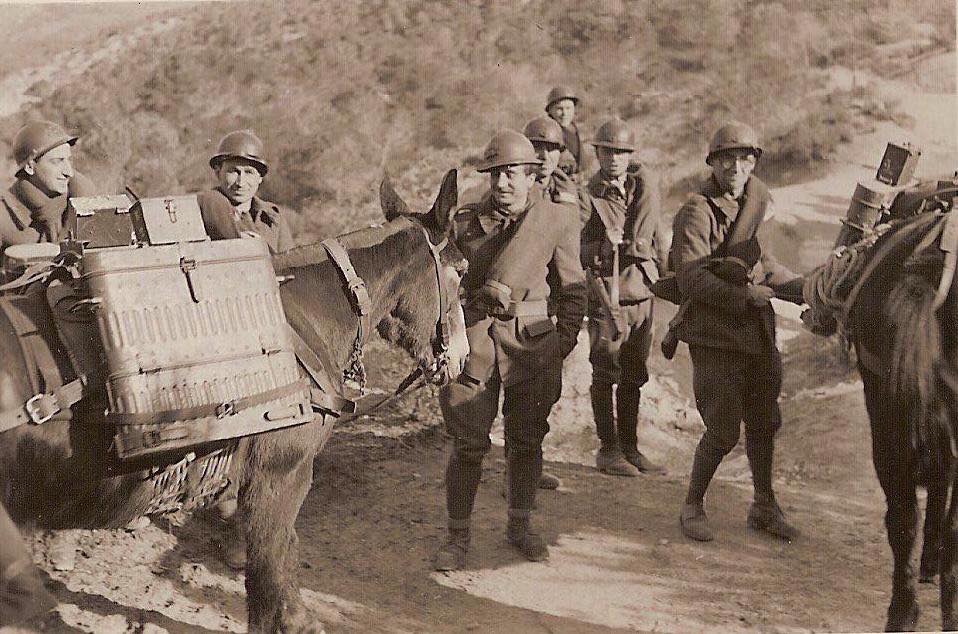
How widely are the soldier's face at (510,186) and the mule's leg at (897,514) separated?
2285mm

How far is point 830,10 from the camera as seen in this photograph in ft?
49.1

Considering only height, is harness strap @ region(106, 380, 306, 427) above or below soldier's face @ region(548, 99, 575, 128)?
below

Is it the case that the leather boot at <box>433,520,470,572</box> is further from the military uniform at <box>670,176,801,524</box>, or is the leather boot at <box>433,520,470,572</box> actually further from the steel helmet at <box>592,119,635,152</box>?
the steel helmet at <box>592,119,635,152</box>

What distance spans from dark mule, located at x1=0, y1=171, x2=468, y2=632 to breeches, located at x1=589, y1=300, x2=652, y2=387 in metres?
3.32

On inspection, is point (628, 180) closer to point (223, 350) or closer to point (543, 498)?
point (543, 498)

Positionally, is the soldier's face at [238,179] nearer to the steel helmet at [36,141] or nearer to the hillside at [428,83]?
the steel helmet at [36,141]

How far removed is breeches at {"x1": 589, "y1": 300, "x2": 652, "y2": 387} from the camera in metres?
7.70

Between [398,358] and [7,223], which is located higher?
[7,223]

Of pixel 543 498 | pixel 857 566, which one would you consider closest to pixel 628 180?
pixel 543 498

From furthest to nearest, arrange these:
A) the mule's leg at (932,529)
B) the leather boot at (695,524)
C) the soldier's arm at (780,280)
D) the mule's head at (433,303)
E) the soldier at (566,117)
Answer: the soldier at (566,117), the leather boot at (695,524), the soldier's arm at (780,280), the mule's leg at (932,529), the mule's head at (433,303)

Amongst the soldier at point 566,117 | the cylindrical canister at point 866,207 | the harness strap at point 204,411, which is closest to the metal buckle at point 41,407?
the harness strap at point 204,411

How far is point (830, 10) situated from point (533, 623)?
43.2 feet

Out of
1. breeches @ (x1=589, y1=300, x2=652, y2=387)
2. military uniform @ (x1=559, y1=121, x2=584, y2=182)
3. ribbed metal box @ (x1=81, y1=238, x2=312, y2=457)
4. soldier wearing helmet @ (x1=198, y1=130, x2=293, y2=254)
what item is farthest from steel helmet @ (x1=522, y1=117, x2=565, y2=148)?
ribbed metal box @ (x1=81, y1=238, x2=312, y2=457)

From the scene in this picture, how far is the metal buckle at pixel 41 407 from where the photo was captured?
10.8 feet
